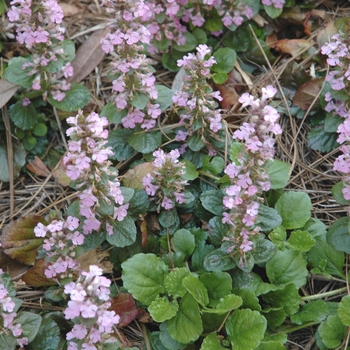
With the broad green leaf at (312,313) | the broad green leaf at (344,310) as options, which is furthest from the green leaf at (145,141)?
the broad green leaf at (344,310)

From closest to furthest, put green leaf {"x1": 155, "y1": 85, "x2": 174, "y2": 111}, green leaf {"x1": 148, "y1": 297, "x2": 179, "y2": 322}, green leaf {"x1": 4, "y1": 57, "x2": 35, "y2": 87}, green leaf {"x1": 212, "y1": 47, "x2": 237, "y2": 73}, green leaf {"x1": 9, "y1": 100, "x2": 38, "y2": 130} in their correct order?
green leaf {"x1": 148, "y1": 297, "x2": 179, "y2": 322} → green leaf {"x1": 155, "y1": 85, "x2": 174, "y2": 111} → green leaf {"x1": 4, "y1": 57, "x2": 35, "y2": 87} → green leaf {"x1": 9, "y1": 100, "x2": 38, "y2": 130} → green leaf {"x1": 212, "y1": 47, "x2": 237, "y2": 73}

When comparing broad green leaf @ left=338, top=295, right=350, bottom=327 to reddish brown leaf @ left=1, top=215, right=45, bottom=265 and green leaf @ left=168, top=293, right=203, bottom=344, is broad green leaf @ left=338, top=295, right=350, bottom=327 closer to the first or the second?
green leaf @ left=168, top=293, right=203, bottom=344

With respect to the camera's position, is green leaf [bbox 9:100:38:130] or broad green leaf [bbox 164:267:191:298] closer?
broad green leaf [bbox 164:267:191:298]

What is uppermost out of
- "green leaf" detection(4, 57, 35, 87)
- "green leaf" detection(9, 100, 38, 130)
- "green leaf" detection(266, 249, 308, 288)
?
"green leaf" detection(4, 57, 35, 87)

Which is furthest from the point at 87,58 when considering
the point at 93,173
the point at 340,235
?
the point at 340,235

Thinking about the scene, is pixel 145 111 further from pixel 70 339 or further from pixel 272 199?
pixel 70 339

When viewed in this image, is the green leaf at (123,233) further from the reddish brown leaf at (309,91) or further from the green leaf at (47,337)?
the reddish brown leaf at (309,91)

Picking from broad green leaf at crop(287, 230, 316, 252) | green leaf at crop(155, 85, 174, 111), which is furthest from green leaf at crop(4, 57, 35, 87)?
broad green leaf at crop(287, 230, 316, 252)
